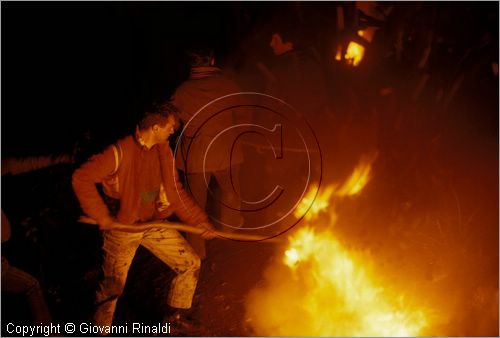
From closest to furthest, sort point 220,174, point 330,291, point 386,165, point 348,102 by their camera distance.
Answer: point 330,291 < point 220,174 < point 386,165 < point 348,102

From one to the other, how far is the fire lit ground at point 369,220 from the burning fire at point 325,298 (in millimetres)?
14

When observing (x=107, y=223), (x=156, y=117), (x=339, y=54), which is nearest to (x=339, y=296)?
(x=107, y=223)

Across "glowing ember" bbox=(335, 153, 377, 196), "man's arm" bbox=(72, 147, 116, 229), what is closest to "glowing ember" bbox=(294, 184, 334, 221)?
"glowing ember" bbox=(335, 153, 377, 196)

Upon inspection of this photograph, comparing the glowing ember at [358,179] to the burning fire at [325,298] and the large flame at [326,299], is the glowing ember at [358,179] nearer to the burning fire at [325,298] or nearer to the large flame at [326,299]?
the burning fire at [325,298]

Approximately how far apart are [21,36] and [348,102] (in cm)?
554

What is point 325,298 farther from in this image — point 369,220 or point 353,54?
point 353,54

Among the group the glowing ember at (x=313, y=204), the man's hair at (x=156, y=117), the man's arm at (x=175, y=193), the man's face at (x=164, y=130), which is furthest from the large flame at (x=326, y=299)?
the man's hair at (x=156, y=117)

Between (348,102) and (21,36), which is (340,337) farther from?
(21,36)

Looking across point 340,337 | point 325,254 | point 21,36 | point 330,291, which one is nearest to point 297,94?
point 325,254

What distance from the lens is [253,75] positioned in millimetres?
6676

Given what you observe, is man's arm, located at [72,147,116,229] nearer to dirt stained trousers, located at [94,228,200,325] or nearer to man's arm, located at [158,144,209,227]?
dirt stained trousers, located at [94,228,200,325]

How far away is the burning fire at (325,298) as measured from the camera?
168 inches

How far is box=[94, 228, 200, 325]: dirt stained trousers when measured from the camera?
3.69 m

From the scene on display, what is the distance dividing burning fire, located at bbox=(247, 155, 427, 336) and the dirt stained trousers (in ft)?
3.13
